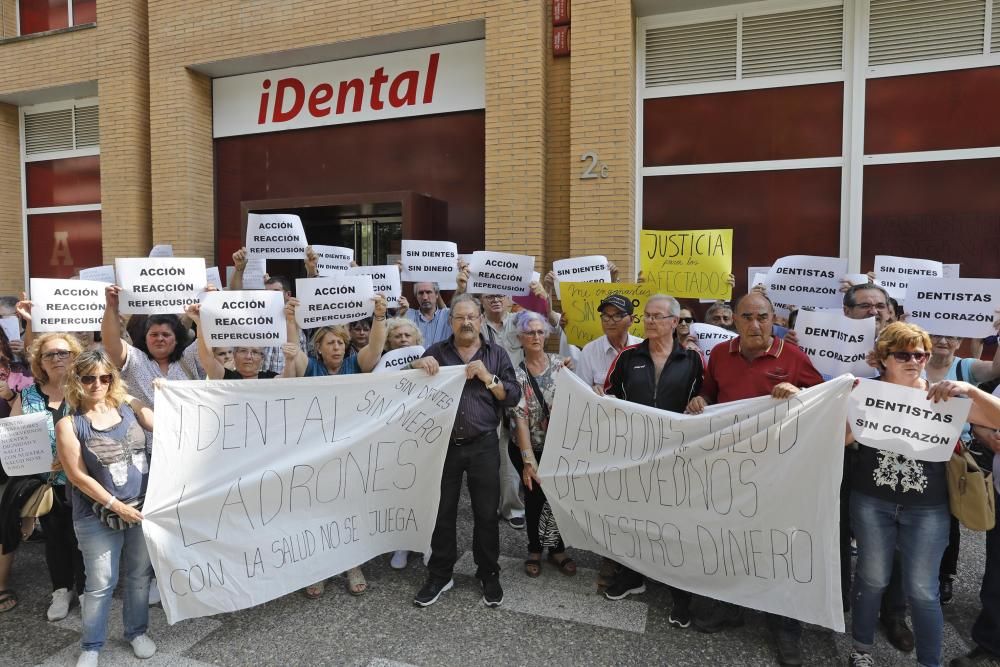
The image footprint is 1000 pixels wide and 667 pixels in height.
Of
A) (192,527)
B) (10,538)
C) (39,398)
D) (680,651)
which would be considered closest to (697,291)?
(680,651)

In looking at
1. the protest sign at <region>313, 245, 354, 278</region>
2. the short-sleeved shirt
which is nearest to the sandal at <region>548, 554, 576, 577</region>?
the short-sleeved shirt

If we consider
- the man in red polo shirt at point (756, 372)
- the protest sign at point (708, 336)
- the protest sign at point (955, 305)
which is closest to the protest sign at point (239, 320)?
the man in red polo shirt at point (756, 372)

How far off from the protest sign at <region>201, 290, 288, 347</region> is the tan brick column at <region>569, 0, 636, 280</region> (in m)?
4.65

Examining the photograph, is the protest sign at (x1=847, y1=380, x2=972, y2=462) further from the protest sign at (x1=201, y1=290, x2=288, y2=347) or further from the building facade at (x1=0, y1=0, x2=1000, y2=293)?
the building facade at (x1=0, y1=0, x2=1000, y2=293)

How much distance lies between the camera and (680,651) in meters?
3.23

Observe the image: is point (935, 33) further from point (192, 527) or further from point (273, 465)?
point (192, 527)

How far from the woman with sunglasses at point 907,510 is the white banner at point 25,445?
13.9 feet

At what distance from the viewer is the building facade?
23.9 ft

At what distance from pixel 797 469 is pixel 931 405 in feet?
2.26

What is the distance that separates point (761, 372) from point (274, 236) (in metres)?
4.47

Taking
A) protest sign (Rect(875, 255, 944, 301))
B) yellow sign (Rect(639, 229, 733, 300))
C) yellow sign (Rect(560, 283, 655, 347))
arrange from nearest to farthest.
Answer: protest sign (Rect(875, 255, 944, 301))
yellow sign (Rect(560, 283, 655, 347))
yellow sign (Rect(639, 229, 733, 300))

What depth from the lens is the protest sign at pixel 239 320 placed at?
12.4ft

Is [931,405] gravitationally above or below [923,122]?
below

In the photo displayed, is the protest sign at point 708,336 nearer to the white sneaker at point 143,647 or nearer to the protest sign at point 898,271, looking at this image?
the protest sign at point 898,271
